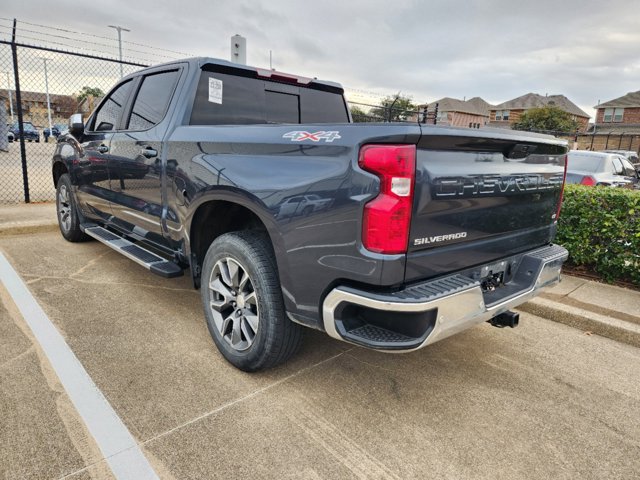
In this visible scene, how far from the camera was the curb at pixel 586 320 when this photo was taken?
3713mm

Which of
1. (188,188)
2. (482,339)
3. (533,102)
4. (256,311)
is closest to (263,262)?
(256,311)

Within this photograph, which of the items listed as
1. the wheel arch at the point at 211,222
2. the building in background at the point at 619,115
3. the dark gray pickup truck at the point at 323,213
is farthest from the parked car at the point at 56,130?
the building in background at the point at 619,115

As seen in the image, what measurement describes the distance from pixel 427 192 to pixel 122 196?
3.01m

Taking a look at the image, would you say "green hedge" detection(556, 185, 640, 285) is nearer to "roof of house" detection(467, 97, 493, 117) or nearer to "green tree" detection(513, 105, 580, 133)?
"green tree" detection(513, 105, 580, 133)

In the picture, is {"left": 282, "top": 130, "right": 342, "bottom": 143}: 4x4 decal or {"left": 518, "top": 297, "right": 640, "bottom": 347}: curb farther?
{"left": 518, "top": 297, "right": 640, "bottom": 347}: curb

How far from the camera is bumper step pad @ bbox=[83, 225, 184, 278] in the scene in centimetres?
340

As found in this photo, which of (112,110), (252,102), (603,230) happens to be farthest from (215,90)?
(603,230)

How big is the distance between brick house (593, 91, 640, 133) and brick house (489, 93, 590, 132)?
7.02 meters

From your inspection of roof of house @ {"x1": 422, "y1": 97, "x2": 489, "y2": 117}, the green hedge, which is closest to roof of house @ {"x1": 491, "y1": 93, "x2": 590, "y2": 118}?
roof of house @ {"x1": 422, "y1": 97, "x2": 489, "y2": 117}

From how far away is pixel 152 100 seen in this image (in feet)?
12.6

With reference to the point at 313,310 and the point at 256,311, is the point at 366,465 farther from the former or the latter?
the point at 256,311

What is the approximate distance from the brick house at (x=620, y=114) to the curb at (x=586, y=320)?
56.6m

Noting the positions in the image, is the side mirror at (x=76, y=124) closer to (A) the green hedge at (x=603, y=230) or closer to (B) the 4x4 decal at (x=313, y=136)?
(B) the 4x4 decal at (x=313, y=136)

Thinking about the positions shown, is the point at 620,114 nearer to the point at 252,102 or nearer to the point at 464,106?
the point at 464,106
